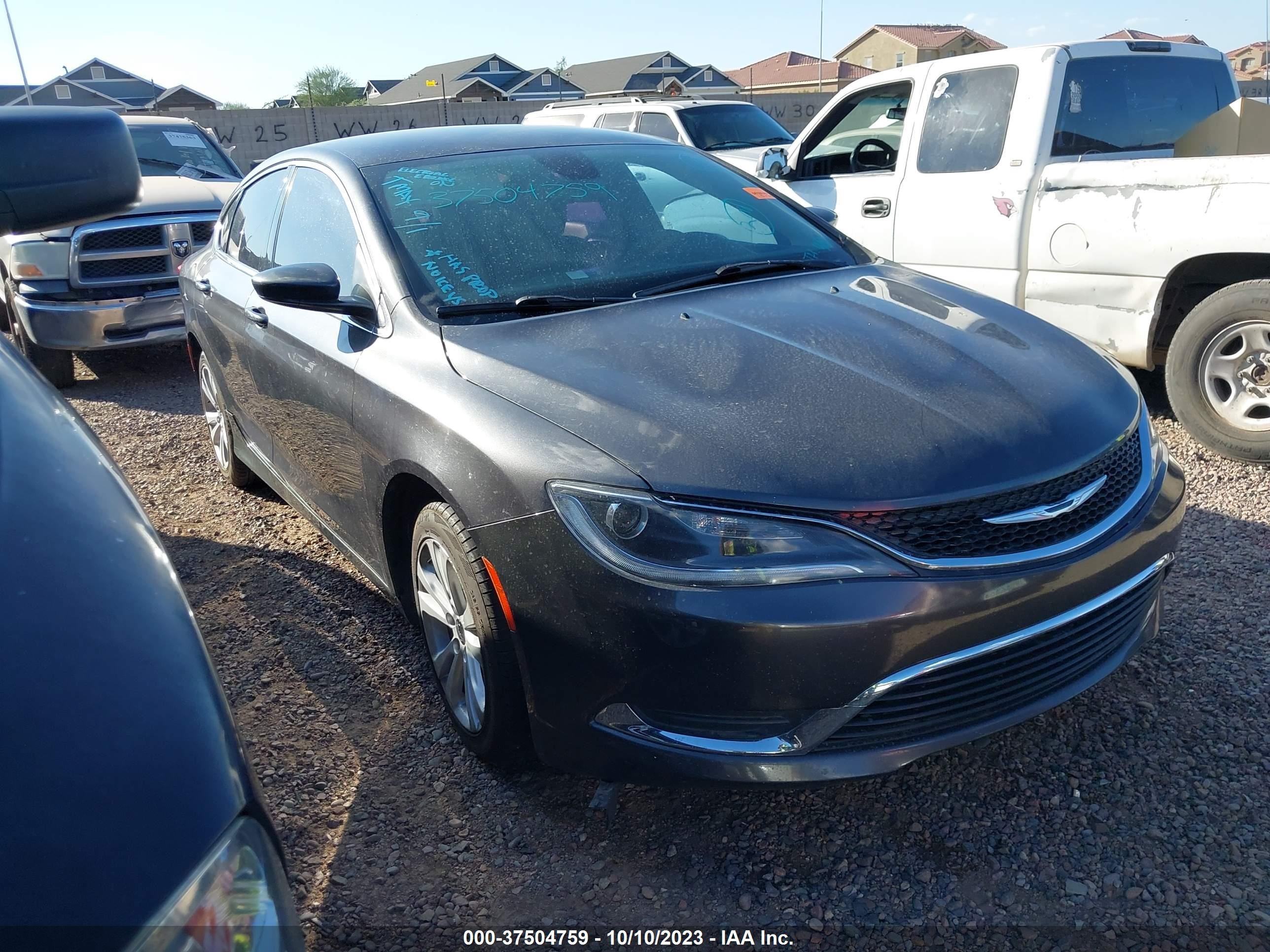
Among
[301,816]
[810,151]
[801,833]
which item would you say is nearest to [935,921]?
[801,833]

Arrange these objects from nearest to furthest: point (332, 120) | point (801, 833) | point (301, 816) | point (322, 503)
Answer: point (801, 833), point (301, 816), point (322, 503), point (332, 120)

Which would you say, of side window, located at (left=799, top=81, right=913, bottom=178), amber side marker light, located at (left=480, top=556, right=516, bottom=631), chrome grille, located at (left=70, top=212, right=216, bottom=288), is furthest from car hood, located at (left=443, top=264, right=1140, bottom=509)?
chrome grille, located at (left=70, top=212, right=216, bottom=288)

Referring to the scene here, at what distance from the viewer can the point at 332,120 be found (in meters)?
30.9

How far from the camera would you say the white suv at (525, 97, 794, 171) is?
10953mm

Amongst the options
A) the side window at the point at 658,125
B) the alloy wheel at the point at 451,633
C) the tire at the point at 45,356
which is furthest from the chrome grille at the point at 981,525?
the side window at the point at 658,125

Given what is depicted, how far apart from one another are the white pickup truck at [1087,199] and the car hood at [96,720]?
4.54 meters

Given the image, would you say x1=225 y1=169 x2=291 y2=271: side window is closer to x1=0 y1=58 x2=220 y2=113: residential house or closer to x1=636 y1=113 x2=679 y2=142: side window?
x1=636 y1=113 x2=679 y2=142: side window

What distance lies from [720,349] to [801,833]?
1226 mm

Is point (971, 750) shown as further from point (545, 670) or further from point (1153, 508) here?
point (545, 670)

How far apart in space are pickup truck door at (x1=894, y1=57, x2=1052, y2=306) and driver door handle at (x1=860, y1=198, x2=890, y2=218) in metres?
0.09

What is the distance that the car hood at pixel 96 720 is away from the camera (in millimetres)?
980

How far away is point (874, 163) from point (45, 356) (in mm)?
6049

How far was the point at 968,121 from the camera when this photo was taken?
5.64 meters

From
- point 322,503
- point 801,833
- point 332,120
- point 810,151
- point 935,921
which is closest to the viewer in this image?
point 935,921
